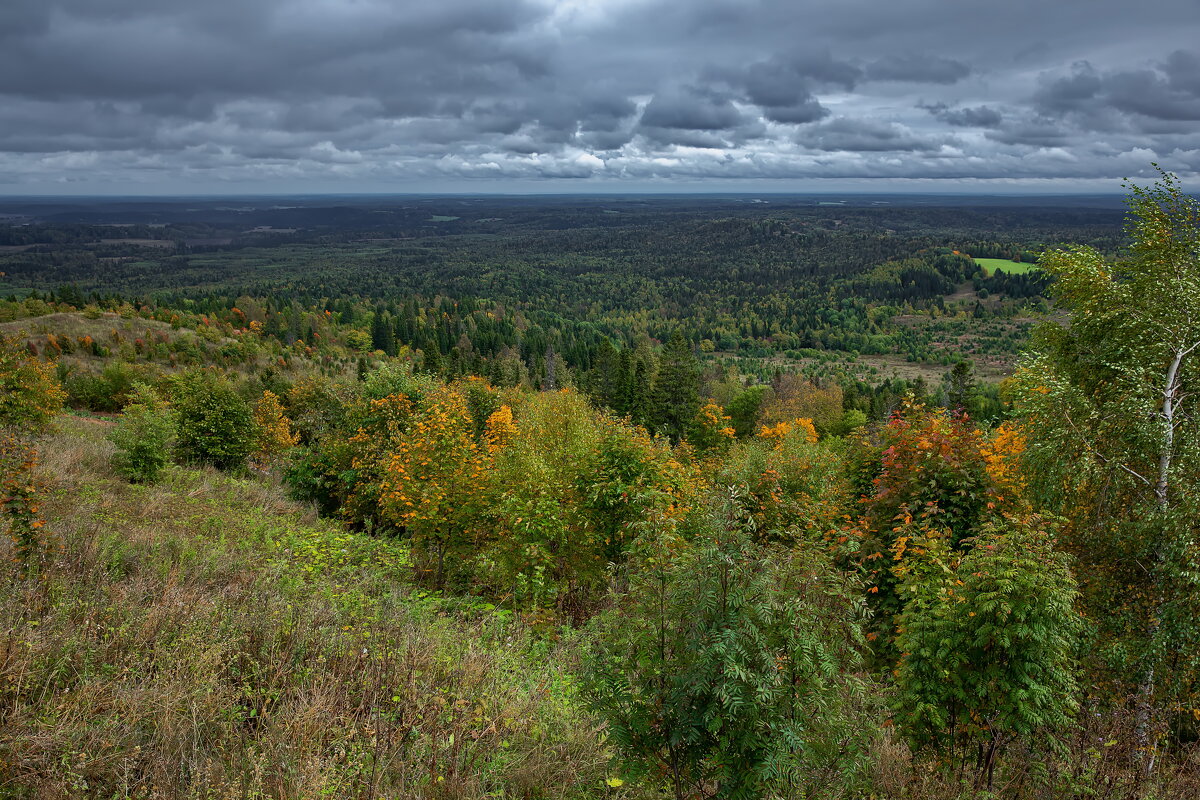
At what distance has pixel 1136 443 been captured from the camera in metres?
9.59

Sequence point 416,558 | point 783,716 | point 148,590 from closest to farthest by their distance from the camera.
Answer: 1. point 783,716
2. point 148,590
3. point 416,558

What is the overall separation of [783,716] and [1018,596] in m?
3.74

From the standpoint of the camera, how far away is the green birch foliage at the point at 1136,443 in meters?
8.58

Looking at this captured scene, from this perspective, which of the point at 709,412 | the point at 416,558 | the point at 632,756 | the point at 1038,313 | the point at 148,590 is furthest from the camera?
the point at 709,412

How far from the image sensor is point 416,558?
14328 mm

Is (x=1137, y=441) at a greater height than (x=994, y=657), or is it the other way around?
(x=1137, y=441)

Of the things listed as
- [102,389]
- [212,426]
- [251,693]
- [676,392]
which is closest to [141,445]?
[212,426]

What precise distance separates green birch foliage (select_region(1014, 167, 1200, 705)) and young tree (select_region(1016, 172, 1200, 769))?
20 mm

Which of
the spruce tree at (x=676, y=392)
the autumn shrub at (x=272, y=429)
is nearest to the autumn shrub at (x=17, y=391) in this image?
the autumn shrub at (x=272, y=429)

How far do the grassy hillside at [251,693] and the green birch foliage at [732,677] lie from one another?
1.25 meters

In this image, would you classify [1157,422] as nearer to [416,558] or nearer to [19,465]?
[416,558]

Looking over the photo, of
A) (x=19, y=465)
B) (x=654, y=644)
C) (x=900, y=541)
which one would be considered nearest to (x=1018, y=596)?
(x=900, y=541)

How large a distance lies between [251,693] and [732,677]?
4275 mm

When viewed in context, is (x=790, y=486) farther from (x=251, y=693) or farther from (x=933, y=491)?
(x=251, y=693)
